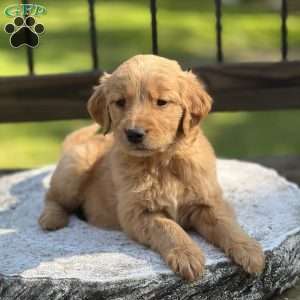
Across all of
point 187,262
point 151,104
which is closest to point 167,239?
point 187,262

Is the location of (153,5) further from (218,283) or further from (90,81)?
(218,283)

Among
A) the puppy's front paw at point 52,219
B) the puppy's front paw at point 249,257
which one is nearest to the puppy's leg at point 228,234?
the puppy's front paw at point 249,257

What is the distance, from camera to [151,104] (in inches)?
153

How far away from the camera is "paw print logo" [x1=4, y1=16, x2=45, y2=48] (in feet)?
17.0

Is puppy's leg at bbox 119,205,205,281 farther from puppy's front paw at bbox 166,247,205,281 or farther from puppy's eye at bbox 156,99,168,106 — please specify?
puppy's eye at bbox 156,99,168,106

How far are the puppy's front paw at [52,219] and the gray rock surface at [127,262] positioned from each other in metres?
0.05

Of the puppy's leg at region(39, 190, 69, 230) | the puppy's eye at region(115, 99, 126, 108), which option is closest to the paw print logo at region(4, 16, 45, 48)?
the puppy's leg at region(39, 190, 69, 230)

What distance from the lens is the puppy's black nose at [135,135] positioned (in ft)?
12.3

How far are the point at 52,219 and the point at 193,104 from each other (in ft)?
3.37

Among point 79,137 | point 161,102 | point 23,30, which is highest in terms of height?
point 23,30

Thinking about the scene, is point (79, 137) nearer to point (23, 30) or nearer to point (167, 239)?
point (23, 30)

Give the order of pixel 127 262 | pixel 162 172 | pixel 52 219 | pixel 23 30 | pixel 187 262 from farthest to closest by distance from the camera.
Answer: pixel 23 30 < pixel 52 219 < pixel 162 172 < pixel 127 262 < pixel 187 262

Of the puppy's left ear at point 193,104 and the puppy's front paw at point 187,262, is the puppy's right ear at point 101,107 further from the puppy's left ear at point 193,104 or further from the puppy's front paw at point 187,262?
the puppy's front paw at point 187,262

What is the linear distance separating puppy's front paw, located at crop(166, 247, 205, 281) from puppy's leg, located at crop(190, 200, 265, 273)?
179 mm
